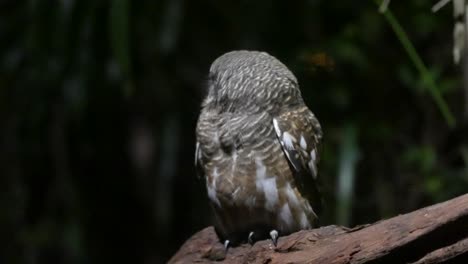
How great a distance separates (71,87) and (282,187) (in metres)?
1.82

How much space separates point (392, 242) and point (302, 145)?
676mm

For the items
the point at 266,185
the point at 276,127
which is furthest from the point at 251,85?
the point at 266,185

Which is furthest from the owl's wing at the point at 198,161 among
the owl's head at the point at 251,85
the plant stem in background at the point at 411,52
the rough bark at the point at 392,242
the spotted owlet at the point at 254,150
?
the plant stem in background at the point at 411,52

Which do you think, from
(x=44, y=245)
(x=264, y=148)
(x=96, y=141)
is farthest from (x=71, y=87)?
(x=264, y=148)

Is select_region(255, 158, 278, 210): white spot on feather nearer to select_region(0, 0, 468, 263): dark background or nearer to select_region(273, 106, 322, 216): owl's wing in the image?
select_region(273, 106, 322, 216): owl's wing

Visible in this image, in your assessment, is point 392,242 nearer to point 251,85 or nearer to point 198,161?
point 251,85

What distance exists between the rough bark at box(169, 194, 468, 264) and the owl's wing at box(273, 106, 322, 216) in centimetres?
29

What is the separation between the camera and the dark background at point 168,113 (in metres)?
3.59

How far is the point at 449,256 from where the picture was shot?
176 cm

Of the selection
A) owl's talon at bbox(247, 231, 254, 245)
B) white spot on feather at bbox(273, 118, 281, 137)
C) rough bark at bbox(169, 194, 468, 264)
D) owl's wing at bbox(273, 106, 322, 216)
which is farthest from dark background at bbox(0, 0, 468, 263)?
rough bark at bbox(169, 194, 468, 264)

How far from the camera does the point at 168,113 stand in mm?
4211

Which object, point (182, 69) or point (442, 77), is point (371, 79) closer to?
point (442, 77)

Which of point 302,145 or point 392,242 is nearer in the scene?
point 392,242

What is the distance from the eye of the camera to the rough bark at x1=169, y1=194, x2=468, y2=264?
68.8 inches
